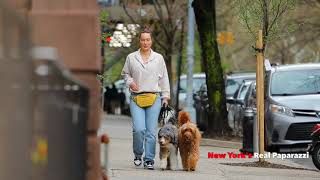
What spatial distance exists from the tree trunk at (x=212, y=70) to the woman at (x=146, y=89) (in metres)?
8.76

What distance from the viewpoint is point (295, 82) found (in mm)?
17359

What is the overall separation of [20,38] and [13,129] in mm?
370

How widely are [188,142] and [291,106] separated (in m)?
5.41

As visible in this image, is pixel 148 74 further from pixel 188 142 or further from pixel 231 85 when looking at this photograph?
pixel 231 85

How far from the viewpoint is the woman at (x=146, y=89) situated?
38.0 feet

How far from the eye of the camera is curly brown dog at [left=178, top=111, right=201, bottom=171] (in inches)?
447

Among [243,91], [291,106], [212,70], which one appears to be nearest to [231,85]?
[243,91]

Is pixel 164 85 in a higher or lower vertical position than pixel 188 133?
higher

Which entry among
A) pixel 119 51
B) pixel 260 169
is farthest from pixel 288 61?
pixel 260 169

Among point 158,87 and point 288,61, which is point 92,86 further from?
point 288,61

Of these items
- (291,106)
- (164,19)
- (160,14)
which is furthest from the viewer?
(164,19)

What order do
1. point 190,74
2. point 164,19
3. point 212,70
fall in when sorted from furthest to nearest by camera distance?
point 164,19 → point 190,74 → point 212,70

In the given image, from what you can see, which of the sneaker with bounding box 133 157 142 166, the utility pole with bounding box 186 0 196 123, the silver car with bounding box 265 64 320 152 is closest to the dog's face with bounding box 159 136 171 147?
the sneaker with bounding box 133 157 142 166

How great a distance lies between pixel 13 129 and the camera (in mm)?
3645
